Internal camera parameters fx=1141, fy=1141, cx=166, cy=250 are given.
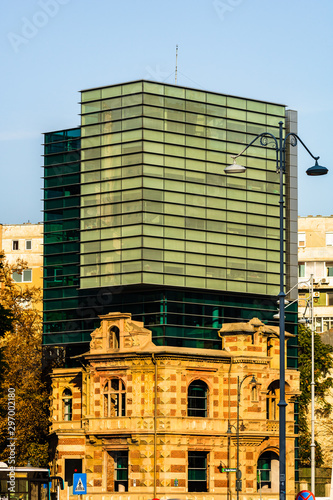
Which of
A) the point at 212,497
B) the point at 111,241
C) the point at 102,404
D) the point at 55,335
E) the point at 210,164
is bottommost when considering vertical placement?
the point at 212,497

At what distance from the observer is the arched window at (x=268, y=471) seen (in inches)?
3711

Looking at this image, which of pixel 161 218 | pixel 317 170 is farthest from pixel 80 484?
pixel 161 218

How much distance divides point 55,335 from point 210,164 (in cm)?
2030

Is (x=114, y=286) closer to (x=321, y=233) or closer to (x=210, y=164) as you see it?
(x=210, y=164)

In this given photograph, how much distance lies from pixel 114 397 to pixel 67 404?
341 inches

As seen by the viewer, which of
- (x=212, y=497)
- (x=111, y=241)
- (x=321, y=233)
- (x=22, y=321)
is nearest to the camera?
(x=212, y=497)

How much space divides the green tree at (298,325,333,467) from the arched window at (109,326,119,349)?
30223mm

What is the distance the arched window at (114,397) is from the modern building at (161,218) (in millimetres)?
4742

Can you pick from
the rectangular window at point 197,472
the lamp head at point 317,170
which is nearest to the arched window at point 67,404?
the rectangular window at point 197,472

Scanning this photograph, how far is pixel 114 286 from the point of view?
94562mm

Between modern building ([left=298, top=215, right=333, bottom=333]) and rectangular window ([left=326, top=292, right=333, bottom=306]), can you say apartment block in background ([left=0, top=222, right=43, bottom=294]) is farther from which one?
rectangular window ([left=326, top=292, right=333, bottom=306])

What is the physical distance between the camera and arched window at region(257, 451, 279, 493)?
94.2 m

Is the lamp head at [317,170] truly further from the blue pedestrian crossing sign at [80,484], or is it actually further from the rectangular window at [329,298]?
the rectangular window at [329,298]

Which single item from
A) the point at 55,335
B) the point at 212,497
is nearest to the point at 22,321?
the point at 55,335
